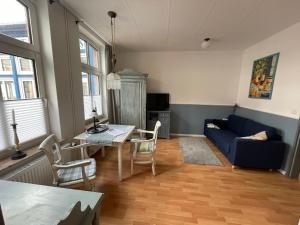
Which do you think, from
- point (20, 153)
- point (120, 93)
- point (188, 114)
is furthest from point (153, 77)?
point (20, 153)

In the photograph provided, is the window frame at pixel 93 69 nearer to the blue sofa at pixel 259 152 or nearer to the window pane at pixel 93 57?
the window pane at pixel 93 57

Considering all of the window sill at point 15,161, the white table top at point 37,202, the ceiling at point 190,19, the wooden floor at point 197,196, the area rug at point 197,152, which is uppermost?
the ceiling at point 190,19

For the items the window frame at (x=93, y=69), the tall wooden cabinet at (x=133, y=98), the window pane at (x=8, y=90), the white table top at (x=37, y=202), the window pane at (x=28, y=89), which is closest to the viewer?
the white table top at (x=37, y=202)

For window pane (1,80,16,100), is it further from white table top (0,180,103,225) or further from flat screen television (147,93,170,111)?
flat screen television (147,93,170,111)

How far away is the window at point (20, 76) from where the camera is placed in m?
1.51

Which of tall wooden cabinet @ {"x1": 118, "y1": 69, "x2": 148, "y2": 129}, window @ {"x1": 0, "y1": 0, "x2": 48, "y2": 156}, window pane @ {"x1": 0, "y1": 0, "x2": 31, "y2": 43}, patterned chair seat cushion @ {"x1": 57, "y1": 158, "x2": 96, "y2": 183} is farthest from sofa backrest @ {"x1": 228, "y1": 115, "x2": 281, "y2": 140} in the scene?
window pane @ {"x1": 0, "y1": 0, "x2": 31, "y2": 43}

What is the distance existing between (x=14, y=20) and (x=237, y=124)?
14.8ft

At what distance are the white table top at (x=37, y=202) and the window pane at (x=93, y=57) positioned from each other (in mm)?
2853

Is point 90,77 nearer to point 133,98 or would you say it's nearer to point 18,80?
point 133,98

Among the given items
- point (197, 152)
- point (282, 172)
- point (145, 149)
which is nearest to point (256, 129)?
point (282, 172)

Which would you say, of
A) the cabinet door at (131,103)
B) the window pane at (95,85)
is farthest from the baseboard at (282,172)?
the window pane at (95,85)

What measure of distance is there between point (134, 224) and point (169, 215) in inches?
16.4

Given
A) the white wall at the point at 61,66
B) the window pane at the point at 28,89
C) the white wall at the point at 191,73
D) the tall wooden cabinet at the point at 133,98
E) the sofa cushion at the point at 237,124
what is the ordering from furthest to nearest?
the white wall at the point at 191,73 < the tall wooden cabinet at the point at 133,98 < the sofa cushion at the point at 237,124 < the white wall at the point at 61,66 < the window pane at the point at 28,89

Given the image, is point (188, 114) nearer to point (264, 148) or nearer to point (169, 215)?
point (264, 148)
